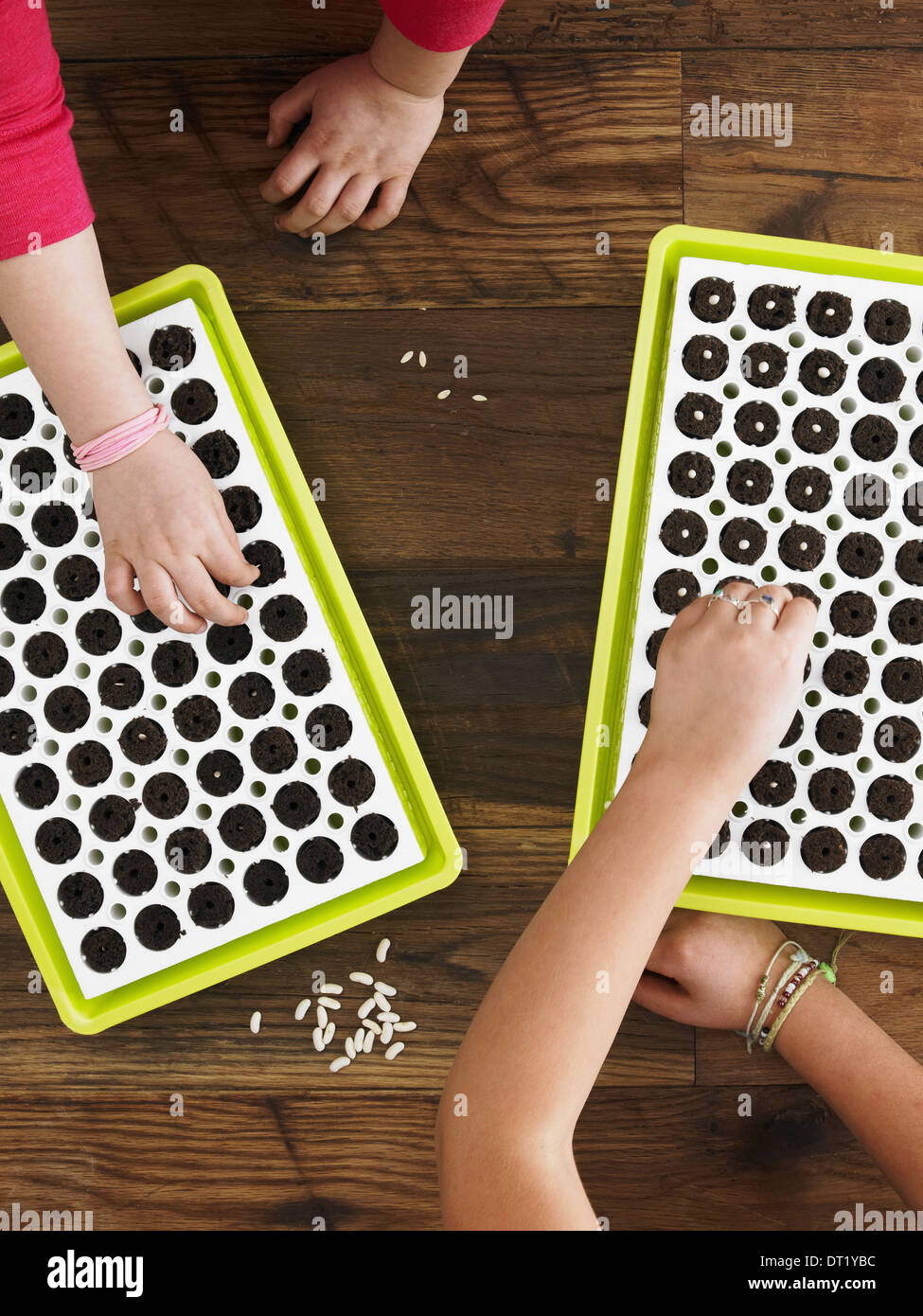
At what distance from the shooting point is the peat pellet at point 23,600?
0.69 meters

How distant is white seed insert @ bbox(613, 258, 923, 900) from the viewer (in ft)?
2.16

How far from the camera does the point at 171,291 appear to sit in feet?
2.30

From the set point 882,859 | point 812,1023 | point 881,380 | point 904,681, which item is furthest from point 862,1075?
point 881,380

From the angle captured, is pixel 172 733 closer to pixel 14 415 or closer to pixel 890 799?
pixel 14 415

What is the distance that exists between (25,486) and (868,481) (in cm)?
61

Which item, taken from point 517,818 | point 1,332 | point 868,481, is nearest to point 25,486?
point 1,332

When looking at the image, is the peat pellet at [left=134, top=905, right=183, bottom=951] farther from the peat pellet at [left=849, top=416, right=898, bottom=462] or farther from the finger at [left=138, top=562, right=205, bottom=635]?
the peat pellet at [left=849, top=416, right=898, bottom=462]

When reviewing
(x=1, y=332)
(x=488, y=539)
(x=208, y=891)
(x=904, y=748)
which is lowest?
(x=208, y=891)

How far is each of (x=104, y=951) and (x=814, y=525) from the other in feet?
1.95

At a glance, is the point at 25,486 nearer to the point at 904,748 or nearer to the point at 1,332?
the point at 1,332

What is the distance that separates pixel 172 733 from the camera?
0.68 m

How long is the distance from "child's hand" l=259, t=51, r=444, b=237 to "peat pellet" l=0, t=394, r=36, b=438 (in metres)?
0.24

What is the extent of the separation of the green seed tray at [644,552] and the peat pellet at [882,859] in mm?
17

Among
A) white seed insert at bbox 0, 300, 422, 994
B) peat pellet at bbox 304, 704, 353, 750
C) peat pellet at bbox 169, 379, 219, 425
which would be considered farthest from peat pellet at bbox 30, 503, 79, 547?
peat pellet at bbox 304, 704, 353, 750
